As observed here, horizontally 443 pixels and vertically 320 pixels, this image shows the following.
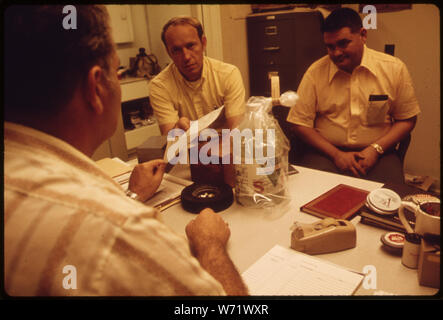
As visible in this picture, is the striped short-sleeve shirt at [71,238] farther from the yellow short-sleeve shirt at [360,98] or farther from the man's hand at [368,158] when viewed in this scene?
the yellow short-sleeve shirt at [360,98]

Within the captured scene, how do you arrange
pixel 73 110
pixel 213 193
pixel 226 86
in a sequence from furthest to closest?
1. pixel 226 86
2. pixel 213 193
3. pixel 73 110

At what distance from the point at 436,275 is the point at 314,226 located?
28 cm

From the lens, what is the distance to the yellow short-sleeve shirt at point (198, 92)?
219 centimetres

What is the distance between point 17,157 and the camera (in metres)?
0.52

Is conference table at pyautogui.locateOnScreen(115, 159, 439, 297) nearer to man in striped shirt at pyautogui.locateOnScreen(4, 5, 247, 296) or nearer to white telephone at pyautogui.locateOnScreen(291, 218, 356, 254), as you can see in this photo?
white telephone at pyautogui.locateOnScreen(291, 218, 356, 254)

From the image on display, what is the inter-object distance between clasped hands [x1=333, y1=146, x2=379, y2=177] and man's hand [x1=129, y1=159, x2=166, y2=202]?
1.10m

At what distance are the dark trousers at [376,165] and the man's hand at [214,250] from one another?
1.17m

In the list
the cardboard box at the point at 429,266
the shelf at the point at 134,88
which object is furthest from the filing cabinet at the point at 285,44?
the cardboard box at the point at 429,266

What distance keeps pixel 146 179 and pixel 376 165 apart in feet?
4.27

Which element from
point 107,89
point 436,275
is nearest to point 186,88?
point 107,89

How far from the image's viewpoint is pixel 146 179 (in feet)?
4.09

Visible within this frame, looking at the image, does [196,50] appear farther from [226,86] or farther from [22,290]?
[22,290]

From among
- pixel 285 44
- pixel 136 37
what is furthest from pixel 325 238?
pixel 136 37

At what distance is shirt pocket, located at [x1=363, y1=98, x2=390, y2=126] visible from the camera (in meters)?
2.02
